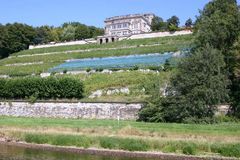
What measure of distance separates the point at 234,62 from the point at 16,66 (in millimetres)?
51912

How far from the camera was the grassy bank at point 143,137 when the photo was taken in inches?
1132

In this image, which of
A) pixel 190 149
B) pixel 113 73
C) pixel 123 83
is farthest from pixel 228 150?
pixel 113 73

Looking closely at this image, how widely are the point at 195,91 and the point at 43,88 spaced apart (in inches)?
881

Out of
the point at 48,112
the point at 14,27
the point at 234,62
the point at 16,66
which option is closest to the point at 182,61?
the point at 234,62

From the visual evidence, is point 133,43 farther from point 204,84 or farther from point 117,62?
point 204,84

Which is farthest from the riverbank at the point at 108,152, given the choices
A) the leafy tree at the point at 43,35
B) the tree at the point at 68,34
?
the leafy tree at the point at 43,35

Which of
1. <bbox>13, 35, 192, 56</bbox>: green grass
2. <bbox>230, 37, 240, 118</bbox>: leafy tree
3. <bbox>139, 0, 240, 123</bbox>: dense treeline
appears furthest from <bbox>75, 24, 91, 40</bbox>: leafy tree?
<bbox>230, 37, 240, 118</bbox>: leafy tree

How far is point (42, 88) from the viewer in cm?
5519

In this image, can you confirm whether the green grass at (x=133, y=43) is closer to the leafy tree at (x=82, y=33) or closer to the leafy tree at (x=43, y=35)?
the leafy tree at (x=82, y=33)

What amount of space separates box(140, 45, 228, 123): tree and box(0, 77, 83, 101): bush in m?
14.6

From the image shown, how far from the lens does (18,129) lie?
3888 cm

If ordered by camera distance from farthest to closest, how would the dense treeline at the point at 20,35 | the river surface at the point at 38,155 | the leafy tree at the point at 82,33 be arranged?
the leafy tree at the point at 82,33 < the dense treeline at the point at 20,35 < the river surface at the point at 38,155

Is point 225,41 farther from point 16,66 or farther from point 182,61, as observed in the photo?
point 16,66

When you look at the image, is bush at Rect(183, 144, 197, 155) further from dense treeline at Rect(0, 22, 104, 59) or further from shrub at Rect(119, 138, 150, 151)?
dense treeline at Rect(0, 22, 104, 59)
